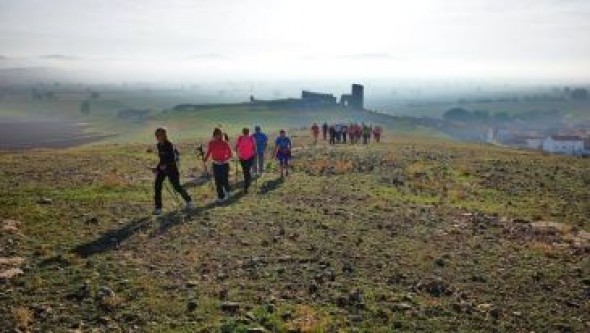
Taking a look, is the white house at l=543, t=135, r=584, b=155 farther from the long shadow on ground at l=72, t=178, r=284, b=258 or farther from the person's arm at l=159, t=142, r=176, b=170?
the person's arm at l=159, t=142, r=176, b=170

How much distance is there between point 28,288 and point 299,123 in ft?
382

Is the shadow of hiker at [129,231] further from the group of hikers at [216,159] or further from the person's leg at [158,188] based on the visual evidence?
the group of hikers at [216,159]

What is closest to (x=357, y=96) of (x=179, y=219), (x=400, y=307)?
(x=179, y=219)

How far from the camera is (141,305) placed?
11.0 meters

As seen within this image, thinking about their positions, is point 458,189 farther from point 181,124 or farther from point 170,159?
point 181,124

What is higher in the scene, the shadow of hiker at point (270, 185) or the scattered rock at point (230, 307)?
the shadow of hiker at point (270, 185)

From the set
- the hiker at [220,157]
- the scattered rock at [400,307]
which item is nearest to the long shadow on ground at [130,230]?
the hiker at [220,157]

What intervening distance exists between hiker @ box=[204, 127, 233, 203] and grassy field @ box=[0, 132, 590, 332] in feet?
3.41

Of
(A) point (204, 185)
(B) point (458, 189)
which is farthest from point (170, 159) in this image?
(B) point (458, 189)

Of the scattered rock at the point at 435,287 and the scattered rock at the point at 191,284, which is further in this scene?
the scattered rock at the point at 435,287

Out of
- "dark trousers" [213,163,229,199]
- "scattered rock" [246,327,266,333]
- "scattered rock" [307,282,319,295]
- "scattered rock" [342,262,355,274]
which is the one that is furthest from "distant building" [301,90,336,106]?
"scattered rock" [246,327,266,333]

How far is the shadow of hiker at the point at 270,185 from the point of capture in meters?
23.6

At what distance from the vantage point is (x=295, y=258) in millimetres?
14164

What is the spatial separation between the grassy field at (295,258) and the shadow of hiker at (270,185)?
6.6 inches
